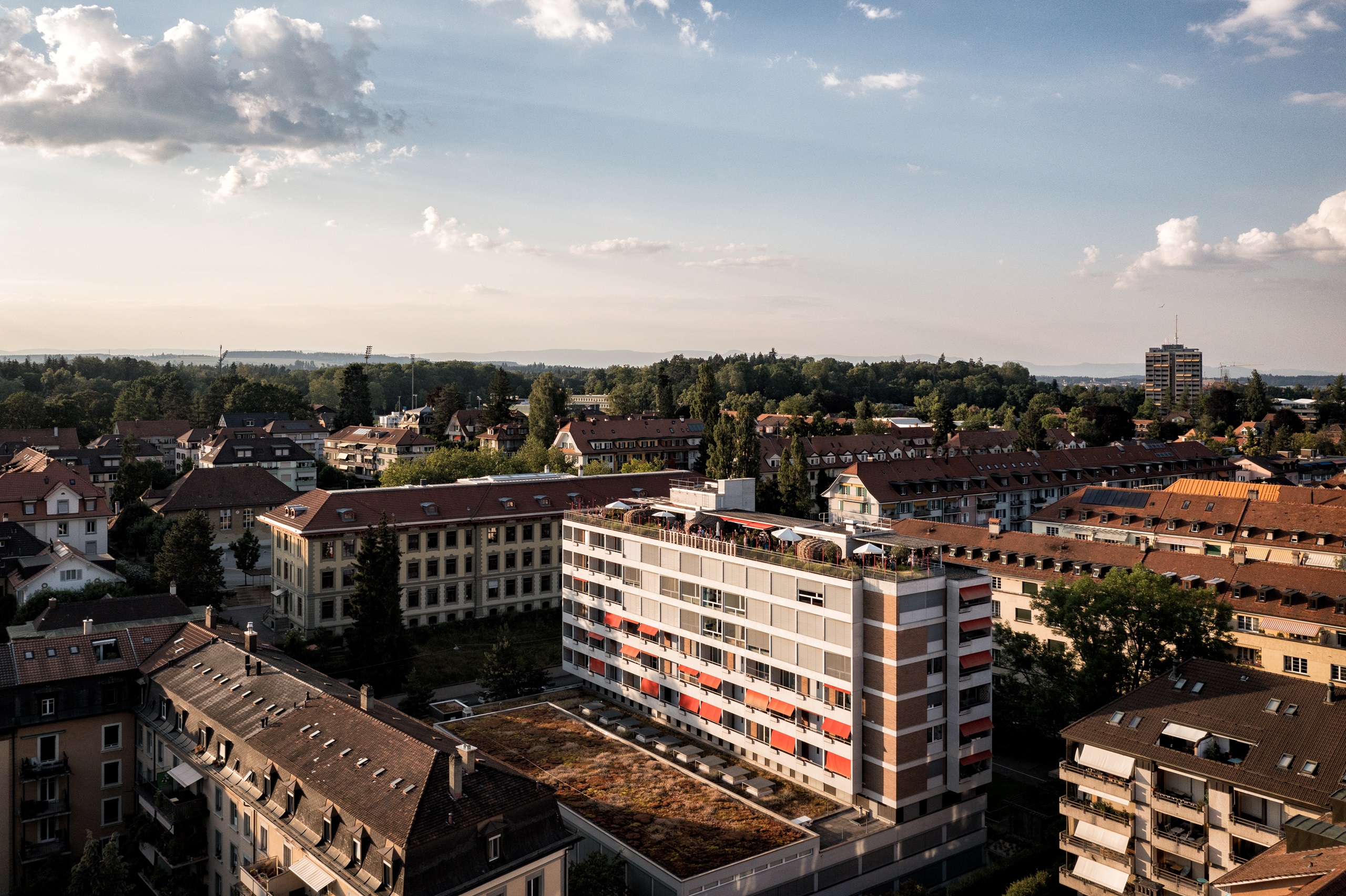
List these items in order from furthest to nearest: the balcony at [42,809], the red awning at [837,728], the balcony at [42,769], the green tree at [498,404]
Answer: the green tree at [498,404], the red awning at [837,728], the balcony at [42,769], the balcony at [42,809]

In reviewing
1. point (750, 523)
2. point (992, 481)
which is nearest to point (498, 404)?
point (992, 481)

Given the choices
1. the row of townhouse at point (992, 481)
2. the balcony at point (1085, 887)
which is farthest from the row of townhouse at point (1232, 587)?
the row of townhouse at point (992, 481)

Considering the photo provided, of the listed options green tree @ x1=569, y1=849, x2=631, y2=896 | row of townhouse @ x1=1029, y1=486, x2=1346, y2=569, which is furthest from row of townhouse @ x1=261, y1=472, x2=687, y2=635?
row of townhouse @ x1=1029, y1=486, x2=1346, y2=569

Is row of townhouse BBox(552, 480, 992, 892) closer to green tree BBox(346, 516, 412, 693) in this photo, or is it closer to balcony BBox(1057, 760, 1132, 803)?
balcony BBox(1057, 760, 1132, 803)

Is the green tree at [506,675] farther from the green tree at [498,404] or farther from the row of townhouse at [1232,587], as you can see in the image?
the green tree at [498,404]

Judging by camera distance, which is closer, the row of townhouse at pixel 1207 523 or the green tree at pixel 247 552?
the row of townhouse at pixel 1207 523

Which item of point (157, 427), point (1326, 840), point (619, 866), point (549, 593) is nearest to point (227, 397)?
point (157, 427)

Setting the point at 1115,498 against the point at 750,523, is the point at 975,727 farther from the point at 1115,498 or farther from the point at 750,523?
the point at 1115,498
